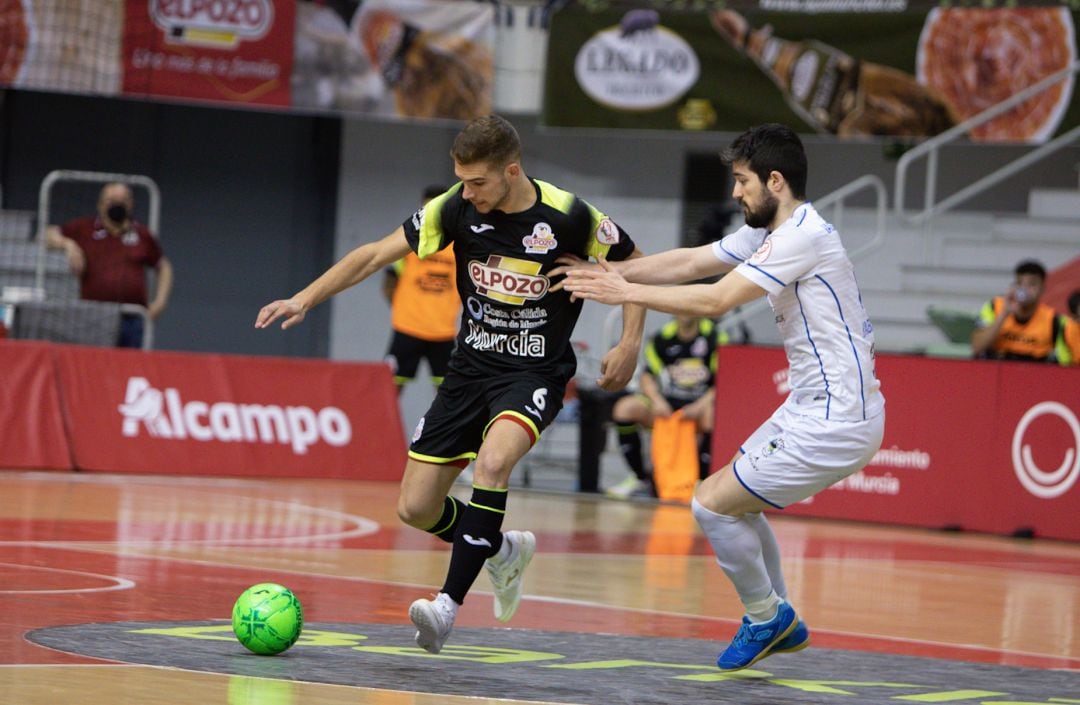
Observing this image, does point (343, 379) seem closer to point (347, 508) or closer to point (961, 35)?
point (347, 508)

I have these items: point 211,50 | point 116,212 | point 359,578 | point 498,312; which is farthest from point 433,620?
point 211,50

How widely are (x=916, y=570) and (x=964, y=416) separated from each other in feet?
10.2

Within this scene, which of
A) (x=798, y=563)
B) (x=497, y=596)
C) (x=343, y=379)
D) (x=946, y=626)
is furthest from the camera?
(x=343, y=379)

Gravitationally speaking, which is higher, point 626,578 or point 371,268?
point 371,268

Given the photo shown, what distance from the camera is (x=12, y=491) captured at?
1258 centimetres

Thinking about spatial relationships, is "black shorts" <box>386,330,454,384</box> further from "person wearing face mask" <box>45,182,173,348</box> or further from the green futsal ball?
the green futsal ball

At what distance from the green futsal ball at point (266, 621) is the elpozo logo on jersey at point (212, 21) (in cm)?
1358

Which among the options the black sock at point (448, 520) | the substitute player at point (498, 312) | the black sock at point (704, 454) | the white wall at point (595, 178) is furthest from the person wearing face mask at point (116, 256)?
the substitute player at point (498, 312)

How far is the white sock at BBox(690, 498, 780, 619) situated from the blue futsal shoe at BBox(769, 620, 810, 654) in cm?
16

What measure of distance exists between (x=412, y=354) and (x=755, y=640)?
9.43 metres

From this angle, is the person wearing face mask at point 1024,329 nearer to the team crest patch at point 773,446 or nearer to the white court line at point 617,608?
the white court line at point 617,608

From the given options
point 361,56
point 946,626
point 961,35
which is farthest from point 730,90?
point 946,626

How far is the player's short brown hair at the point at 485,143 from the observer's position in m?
7.04

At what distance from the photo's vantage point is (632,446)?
52.6 ft
